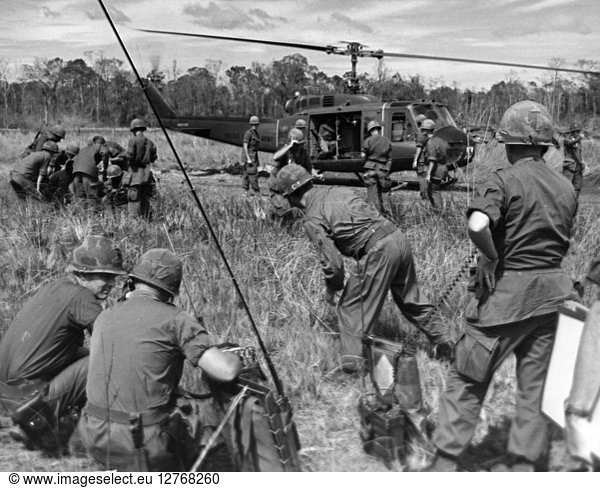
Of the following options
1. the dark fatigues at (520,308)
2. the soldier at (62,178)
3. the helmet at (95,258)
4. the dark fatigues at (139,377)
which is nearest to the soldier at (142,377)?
the dark fatigues at (139,377)

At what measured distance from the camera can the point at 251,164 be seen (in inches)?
571

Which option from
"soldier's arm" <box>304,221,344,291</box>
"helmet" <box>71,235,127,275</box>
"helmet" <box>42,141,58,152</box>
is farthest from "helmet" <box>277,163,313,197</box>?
"helmet" <box>42,141,58,152</box>

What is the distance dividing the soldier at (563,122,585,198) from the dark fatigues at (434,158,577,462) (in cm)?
833

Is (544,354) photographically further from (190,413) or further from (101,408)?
(101,408)

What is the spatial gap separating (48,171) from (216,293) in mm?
5293

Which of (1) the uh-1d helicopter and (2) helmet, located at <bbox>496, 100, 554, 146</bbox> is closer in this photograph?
(2) helmet, located at <bbox>496, 100, 554, 146</bbox>

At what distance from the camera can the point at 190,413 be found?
11.6 ft

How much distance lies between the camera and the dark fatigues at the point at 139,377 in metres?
3.29

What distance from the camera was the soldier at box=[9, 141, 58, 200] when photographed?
979 cm

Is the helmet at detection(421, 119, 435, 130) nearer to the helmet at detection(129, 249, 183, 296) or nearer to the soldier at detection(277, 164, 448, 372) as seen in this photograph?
the soldier at detection(277, 164, 448, 372)

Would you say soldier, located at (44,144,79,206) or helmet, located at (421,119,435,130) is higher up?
helmet, located at (421,119,435,130)

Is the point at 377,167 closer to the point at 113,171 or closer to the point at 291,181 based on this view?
the point at 113,171

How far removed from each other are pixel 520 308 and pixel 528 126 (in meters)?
0.84

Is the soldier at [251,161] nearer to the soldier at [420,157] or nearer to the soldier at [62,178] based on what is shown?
the soldier at [420,157]
